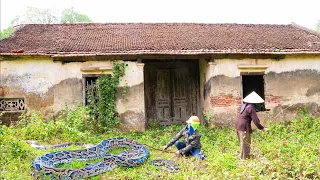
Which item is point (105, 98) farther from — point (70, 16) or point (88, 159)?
point (70, 16)

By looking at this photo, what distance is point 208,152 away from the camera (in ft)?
22.8

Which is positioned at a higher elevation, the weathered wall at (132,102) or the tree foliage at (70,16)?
the tree foliage at (70,16)

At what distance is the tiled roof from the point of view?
9852 mm

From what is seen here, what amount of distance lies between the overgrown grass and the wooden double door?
2.21 metres

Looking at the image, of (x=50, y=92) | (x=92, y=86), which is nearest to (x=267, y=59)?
(x=92, y=86)

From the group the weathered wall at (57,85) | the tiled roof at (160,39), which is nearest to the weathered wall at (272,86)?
the tiled roof at (160,39)

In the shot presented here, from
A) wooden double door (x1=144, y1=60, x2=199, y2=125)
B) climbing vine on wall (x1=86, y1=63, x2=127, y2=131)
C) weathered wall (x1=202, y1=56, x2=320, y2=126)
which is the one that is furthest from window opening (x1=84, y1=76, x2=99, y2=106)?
weathered wall (x1=202, y1=56, x2=320, y2=126)

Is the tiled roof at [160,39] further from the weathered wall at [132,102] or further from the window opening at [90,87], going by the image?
the window opening at [90,87]

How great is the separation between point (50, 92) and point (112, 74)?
1973 millimetres

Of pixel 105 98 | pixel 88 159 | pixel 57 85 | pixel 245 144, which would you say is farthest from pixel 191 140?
pixel 57 85

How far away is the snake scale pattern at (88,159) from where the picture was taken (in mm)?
5027

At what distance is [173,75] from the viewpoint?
1191 centimetres

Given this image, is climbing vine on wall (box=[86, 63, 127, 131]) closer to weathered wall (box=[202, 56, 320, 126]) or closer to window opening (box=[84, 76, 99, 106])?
window opening (box=[84, 76, 99, 106])

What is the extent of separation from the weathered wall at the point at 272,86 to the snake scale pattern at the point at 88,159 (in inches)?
155
